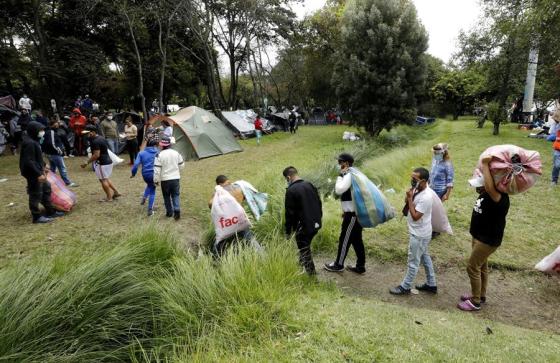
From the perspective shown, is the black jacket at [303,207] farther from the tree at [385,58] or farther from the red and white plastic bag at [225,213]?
the tree at [385,58]

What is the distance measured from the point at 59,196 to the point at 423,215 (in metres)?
6.65

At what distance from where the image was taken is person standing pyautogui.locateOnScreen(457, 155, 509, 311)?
12.1ft

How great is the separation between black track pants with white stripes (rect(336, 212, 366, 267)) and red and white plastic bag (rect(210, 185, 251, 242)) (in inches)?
56.1

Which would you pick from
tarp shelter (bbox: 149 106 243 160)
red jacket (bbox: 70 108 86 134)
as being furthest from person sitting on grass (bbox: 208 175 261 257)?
red jacket (bbox: 70 108 86 134)

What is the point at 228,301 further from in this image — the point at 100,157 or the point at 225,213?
the point at 100,157

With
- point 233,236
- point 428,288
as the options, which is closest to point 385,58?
point 428,288

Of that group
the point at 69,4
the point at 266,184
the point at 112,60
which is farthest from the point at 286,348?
the point at 112,60

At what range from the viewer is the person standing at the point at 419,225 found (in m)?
4.20

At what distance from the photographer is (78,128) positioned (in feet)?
43.0

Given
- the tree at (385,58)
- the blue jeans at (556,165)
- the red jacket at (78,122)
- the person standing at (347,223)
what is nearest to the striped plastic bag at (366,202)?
the person standing at (347,223)

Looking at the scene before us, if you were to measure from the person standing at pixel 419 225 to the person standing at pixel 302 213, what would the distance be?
113cm

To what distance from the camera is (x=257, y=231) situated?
6047mm

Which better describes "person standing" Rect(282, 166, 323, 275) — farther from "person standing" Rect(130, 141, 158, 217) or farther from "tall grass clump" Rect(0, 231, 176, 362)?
"person standing" Rect(130, 141, 158, 217)

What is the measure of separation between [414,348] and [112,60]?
80.1ft
